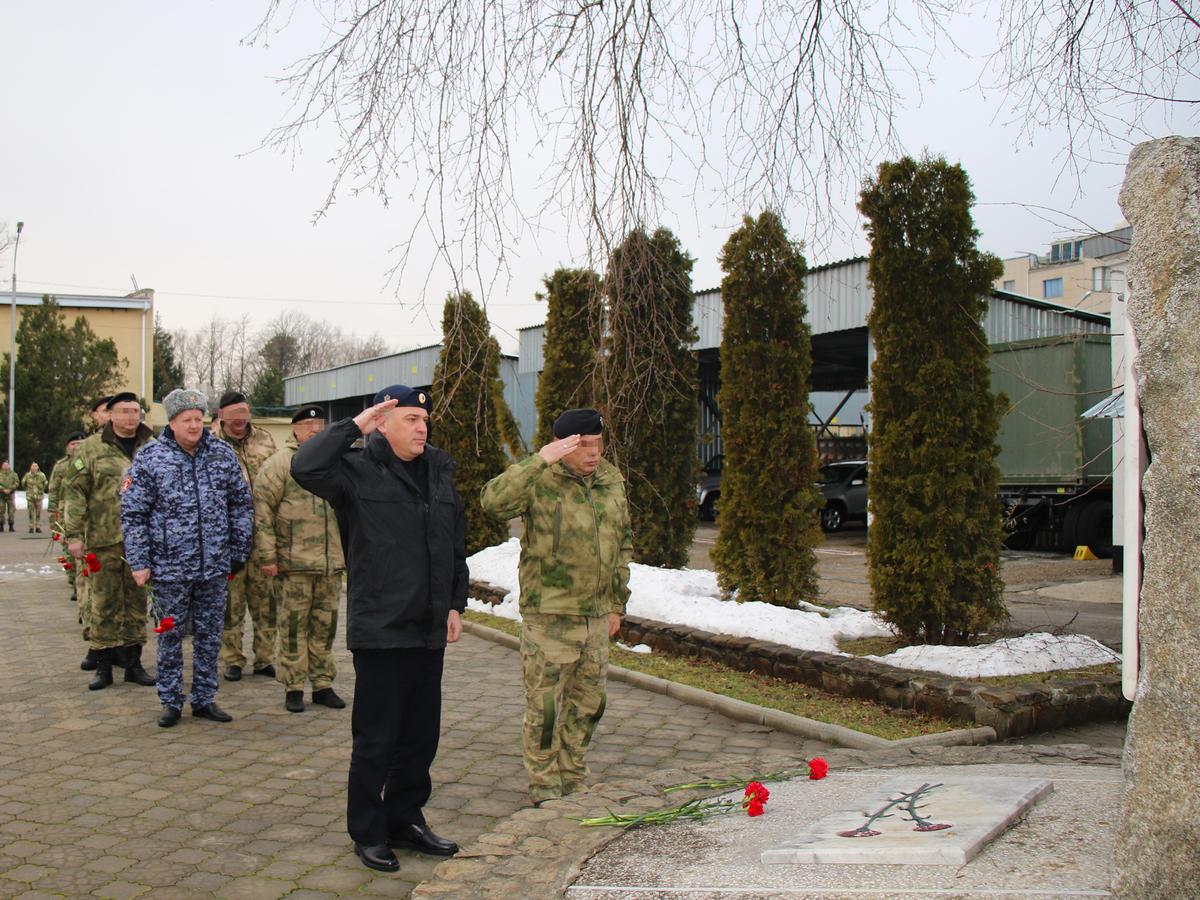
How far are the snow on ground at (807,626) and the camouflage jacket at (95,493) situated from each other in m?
3.09

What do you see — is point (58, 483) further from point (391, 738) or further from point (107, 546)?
point (391, 738)

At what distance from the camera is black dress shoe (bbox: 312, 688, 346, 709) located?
6879mm

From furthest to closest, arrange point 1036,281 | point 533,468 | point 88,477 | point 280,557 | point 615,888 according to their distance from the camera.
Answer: point 1036,281, point 88,477, point 280,557, point 533,468, point 615,888

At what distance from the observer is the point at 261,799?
4973mm

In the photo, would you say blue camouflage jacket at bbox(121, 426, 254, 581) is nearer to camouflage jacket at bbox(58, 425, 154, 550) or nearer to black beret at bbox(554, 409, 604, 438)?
camouflage jacket at bbox(58, 425, 154, 550)

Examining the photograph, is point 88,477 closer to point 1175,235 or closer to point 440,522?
point 440,522

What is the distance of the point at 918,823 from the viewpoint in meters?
3.51

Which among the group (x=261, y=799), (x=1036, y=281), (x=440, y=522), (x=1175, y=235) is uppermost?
(x=1036, y=281)

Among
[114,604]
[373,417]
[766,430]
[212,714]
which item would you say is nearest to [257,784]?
[212,714]

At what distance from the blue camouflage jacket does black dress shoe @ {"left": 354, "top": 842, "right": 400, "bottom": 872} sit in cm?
285

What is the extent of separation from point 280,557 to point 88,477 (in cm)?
188

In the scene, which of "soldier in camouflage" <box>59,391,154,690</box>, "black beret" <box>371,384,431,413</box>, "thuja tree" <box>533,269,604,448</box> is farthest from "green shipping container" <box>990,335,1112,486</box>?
"black beret" <box>371,384,431,413</box>

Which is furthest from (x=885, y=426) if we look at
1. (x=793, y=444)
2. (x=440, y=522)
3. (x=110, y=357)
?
(x=110, y=357)

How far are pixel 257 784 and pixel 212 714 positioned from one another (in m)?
1.46
